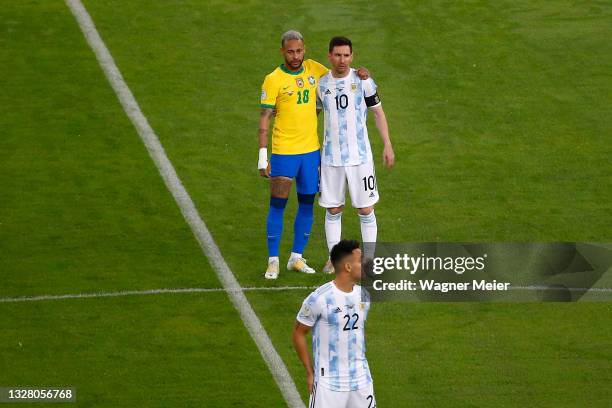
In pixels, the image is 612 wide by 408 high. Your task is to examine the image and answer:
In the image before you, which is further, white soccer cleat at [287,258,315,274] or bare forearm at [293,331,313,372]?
white soccer cleat at [287,258,315,274]

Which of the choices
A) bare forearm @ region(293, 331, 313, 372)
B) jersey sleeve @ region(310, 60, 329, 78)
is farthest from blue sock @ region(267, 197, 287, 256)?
bare forearm @ region(293, 331, 313, 372)

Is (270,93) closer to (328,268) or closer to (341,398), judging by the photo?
(328,268)

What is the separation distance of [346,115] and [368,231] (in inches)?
44.5

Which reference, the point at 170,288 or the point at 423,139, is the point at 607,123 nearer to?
the point at 423,139

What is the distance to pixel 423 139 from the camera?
17.6 metres

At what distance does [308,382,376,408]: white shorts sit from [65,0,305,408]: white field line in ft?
4.92

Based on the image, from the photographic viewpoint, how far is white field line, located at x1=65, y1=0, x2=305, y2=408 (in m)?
12.3

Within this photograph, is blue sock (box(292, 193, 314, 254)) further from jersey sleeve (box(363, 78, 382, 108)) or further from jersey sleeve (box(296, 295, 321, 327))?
jersey sleeve (box(296, 295, 321, 327))

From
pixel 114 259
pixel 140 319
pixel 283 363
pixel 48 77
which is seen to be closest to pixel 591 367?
pixel 283 363

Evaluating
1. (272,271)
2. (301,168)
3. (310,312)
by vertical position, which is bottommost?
(310,312)

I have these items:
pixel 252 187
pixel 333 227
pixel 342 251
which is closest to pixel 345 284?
pixel 342 251

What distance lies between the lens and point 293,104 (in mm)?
13875

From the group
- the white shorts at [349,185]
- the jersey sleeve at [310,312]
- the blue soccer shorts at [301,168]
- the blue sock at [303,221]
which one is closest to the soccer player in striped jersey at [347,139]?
the white shorts at [349,185]

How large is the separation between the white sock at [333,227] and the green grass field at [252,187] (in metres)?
0.43
